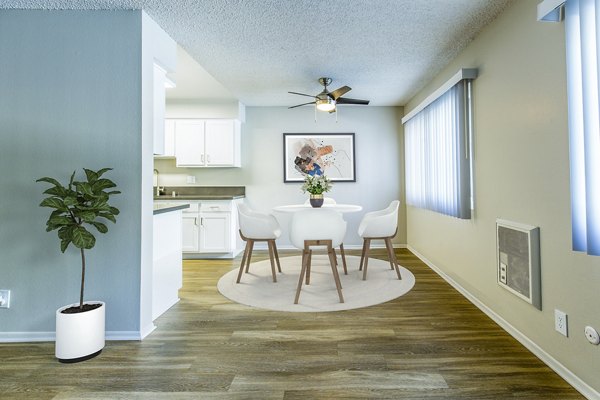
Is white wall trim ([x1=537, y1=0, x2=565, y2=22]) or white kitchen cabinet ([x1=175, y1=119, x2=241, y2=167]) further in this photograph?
white kitchen cabinet ([x1=175, y1=119, x2=241, y2=167])

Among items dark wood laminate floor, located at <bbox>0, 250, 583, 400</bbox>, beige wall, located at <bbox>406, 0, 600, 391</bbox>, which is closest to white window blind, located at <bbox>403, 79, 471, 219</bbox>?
beige wall, located at <bbox>406, 0, 600, 391</bbox>

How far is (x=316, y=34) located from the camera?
2658 mm

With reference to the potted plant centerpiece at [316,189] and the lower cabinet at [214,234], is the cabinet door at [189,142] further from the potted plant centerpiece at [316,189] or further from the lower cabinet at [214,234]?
the potted plant centerpiece at [316,189]

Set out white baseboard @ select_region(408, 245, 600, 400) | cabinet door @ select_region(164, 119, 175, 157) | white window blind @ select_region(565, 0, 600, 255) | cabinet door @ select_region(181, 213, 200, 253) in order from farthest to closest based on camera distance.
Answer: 1. cabinet door @ select_region(164, 119, 175, 157)
2. cabinet door @ select_region(181, 213, 200, 253)
3. white baseboard @ select_region(408, 245, 600, 400)
4. white window blind @ select_region(565, 0, 600, 255)

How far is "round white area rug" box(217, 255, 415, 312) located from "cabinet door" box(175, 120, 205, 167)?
6.68ft

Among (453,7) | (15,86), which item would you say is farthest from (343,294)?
(15,86)

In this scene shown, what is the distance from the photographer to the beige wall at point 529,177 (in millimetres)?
1642

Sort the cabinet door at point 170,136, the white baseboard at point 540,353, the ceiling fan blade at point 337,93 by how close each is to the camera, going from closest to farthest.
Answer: the white baseboard at point 540,353 < the ceiling fan blade at point 337,93 < the cabinet door at point 170,136

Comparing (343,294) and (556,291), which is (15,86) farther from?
(556,291)

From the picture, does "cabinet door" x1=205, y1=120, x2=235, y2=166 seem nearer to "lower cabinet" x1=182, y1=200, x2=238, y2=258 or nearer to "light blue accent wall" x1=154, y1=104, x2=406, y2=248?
"light blue accent wall" x1=154, y1=104, x2=406, y2=248

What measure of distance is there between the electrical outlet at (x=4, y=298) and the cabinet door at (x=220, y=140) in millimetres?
3063

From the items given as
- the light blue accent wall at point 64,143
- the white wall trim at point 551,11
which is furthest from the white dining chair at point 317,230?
the white wall trim at point 551,11

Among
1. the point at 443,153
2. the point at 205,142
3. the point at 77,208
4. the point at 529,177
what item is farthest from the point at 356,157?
the point at 77,208

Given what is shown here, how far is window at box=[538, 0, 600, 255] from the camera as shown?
1.42m
